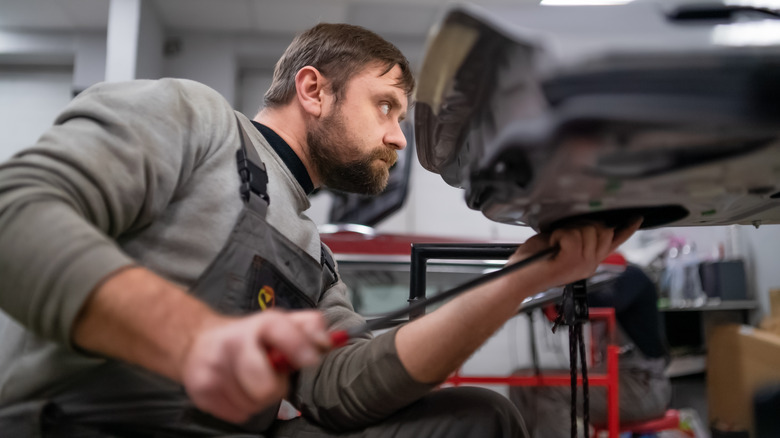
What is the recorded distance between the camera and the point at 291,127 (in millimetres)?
1039

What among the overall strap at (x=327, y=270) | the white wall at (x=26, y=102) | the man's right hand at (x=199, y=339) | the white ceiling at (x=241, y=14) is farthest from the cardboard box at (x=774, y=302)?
the white wall at (x=26, y=102)

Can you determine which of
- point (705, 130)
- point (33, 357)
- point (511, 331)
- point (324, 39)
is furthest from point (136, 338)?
point (511, 331)

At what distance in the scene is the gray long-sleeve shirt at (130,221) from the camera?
0.42 m

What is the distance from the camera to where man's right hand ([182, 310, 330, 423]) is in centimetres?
33

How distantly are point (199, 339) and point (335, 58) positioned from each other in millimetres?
792

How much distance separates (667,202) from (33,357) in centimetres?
66

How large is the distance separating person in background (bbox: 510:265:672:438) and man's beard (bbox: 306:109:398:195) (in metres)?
1.10

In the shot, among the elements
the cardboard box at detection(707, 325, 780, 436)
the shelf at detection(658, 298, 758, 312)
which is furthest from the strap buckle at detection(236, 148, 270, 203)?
the shelf at detection(658, 298, 758, 312)

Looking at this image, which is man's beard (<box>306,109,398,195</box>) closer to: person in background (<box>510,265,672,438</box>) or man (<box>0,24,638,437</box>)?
man (<box>0,24,638,437</box>)

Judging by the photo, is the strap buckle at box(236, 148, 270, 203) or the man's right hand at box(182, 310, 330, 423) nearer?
the man's right hand at box(182, 310, 330, 423)

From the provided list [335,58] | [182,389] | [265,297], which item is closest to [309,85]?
[335,58]

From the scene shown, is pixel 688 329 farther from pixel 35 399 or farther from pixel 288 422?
pixel 35 399

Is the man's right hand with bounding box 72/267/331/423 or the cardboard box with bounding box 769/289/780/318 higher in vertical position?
the man's right hand with bounding box 72/267/331/423

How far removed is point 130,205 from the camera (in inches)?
21.9
